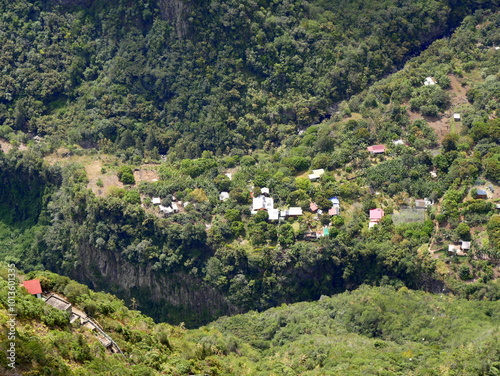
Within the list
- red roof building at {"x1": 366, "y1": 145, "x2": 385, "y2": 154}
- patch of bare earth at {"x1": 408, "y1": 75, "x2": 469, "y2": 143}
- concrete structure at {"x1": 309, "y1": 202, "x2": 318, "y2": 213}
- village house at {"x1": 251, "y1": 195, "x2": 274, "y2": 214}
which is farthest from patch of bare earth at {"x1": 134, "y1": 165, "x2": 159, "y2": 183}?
patch of bare earth at {"x1": 408, "y1": 75, "x2": 469, "y2": 143}

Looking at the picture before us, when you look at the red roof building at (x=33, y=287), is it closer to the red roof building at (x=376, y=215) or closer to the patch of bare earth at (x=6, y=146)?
the red roof building at (x=376, y=215)

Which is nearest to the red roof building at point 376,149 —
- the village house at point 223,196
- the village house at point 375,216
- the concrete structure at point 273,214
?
the village house at point 375,216

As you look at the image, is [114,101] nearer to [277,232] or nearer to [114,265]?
[114,265]

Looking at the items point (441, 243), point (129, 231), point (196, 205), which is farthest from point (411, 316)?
point (129, 231)

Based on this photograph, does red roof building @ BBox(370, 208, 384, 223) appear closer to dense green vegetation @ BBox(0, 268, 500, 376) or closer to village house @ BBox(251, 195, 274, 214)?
dense green vegetation @ BBox(0, 268, 500, 376)

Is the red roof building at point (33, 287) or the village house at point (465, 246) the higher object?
the red roof building at point (33, 287)

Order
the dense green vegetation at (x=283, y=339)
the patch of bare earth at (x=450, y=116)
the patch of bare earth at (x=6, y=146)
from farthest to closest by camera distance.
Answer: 1. the patch of bare earth at (x=6, y=146)
2. the patch of bare earth at (x=450, y=116)
3. the dense green vegetation at (x=283, y=339)
